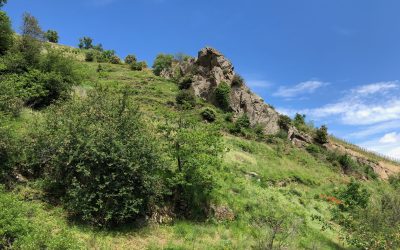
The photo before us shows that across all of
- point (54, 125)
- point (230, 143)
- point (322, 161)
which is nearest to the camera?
point (54, 125)

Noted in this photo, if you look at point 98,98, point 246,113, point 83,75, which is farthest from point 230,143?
point 98,98

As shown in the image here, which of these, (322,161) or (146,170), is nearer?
(146,170)

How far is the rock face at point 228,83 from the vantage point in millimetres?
41906

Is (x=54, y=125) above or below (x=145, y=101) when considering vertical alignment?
below

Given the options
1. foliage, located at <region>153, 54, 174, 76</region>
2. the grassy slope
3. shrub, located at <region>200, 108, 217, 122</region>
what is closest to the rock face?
shrub, located at <region>200, 108, 217, 122</region>

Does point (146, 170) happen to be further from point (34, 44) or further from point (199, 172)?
point (34, 44)

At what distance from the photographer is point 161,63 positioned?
218 feet

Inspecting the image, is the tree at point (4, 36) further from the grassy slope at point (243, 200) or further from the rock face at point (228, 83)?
the rock face at point (228, 83)

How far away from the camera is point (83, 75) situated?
2773 centimetres

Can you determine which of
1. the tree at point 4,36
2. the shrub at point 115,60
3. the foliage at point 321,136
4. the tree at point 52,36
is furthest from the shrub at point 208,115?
the tree at point 52,36

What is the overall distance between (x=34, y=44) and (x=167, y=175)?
1656cm

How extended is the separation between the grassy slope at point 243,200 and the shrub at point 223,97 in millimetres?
4532

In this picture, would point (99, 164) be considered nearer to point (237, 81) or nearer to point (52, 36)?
point (237, 81)

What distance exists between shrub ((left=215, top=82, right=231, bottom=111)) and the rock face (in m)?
0.61
